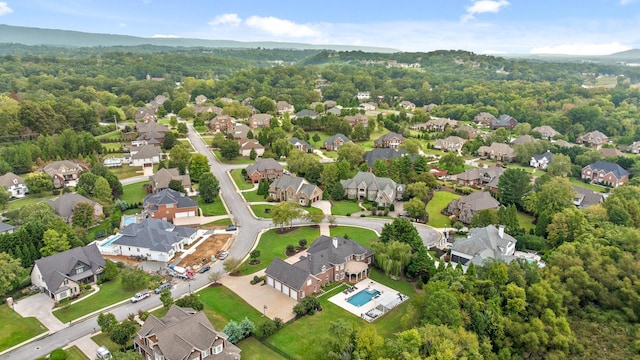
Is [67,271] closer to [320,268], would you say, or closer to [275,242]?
[275,242]

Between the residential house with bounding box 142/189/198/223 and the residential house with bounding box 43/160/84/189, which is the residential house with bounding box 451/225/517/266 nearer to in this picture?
the residential house with bounding box 142/189/198/223

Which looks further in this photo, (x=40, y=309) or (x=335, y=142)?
(x=335, y=142)

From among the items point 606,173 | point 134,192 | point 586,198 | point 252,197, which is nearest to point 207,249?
point 252,197

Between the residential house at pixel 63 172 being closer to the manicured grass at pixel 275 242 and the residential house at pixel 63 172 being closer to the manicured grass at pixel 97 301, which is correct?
the manicured grass at pixel 97 301

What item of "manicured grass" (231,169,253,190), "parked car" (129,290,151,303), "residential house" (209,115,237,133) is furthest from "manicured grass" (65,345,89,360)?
"residential house" (209,115,237,133)

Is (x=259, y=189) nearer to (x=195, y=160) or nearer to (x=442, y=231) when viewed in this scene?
(x=195, y=160)

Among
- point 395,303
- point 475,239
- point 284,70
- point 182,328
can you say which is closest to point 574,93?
point 284,70
